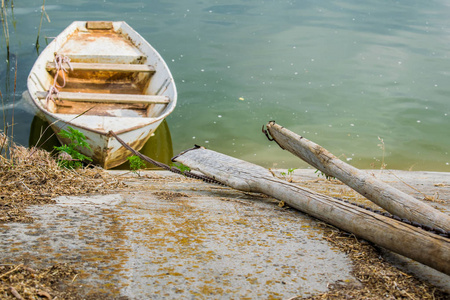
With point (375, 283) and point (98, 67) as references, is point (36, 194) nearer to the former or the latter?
point (375, 283)

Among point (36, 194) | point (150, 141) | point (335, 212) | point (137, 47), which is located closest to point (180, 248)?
point (335, 212)

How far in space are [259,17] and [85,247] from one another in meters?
12.8

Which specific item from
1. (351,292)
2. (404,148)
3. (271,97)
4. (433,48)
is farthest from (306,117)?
(351,292)

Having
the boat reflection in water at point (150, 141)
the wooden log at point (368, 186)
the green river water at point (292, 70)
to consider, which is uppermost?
the wooden log at point (368, 186)

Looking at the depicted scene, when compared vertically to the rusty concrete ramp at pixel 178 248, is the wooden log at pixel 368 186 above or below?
above

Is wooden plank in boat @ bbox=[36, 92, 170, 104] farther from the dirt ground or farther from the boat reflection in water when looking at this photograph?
the dirt ground

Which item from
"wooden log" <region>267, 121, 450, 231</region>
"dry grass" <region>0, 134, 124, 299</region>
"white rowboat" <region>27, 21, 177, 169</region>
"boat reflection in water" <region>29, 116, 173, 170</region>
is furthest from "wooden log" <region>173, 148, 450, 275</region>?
"boat reflection in water" <region>29, 116, 173, 170</region>

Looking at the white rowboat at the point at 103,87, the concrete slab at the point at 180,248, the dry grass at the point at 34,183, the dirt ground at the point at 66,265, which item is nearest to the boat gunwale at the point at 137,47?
the white rowboat at the point at 103,87

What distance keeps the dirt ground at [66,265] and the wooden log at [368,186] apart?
1.07ft

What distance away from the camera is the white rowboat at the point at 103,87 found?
6.22m

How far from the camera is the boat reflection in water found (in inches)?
293

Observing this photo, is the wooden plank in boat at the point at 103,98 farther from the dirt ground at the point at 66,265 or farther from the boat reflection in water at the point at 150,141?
the dirt ground at the point at 66,265

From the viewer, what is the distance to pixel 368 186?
10.2 ft

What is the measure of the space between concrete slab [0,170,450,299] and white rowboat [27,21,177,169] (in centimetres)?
290
